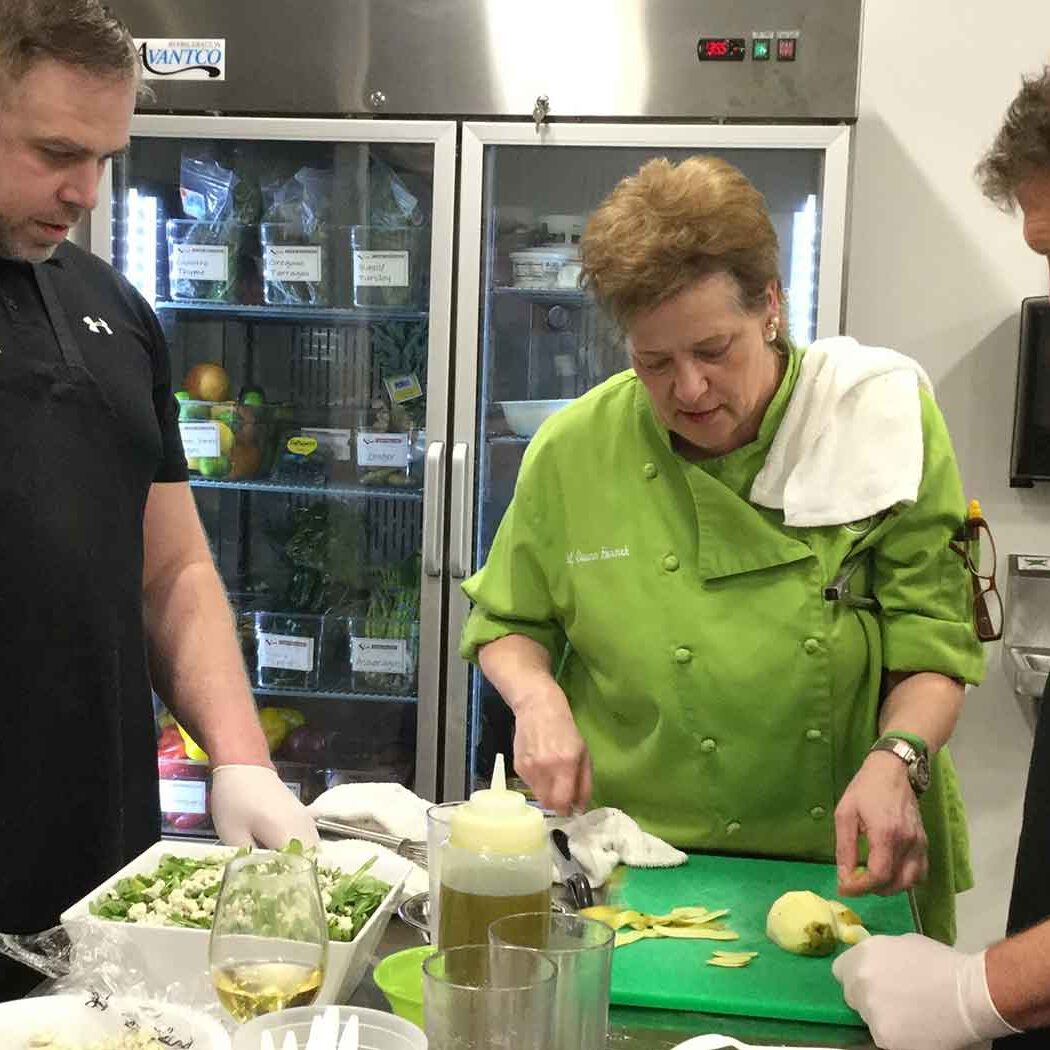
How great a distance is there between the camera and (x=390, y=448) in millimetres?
3346

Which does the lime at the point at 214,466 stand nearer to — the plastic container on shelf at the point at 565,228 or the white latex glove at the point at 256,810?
the plastic container on shelf at the point at 565,228

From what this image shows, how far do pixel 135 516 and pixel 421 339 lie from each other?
169 centimetres

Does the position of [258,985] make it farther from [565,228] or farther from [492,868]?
[565,228]

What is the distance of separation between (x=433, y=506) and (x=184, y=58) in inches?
48.4

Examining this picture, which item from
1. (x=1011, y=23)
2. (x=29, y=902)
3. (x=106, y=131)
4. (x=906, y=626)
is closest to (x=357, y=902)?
(x=29, y=902)

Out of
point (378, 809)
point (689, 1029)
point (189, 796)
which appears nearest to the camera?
point (689, 1029)

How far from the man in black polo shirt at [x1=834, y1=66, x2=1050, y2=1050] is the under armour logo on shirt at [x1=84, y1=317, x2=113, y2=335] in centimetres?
117

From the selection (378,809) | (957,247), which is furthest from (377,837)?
(957,247)

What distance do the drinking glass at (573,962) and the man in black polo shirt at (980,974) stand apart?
368 mm

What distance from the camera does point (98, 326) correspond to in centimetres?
181

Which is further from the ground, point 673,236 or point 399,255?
Answer: point 399,255

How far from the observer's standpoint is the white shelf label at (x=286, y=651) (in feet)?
11.3

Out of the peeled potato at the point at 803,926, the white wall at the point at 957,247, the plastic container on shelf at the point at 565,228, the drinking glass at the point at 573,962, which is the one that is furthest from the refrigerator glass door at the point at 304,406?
the drinking glass at the point at 573,962

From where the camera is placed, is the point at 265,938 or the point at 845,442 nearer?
the point at 265,938
